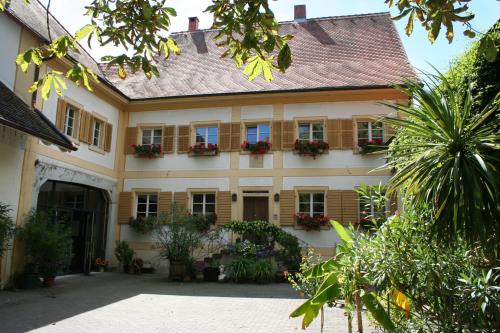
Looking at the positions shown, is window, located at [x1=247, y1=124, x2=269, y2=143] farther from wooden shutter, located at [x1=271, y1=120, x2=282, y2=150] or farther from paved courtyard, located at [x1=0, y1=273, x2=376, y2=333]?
paved courtyard, located at [x1=0, y1=273, x2=376, y2=333]

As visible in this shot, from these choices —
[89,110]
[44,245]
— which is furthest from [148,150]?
[44,245]

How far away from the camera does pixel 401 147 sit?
4809mm

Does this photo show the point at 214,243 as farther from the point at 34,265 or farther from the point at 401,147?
the point at 401,147

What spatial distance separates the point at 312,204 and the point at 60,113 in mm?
8542

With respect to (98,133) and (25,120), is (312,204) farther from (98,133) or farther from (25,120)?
(25,120)

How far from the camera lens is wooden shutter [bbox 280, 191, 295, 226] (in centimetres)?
1595

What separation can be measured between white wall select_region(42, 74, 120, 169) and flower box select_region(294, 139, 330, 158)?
265 inches

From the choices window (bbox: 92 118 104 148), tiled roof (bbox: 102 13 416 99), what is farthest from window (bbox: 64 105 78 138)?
tiled roof (bbox: 102 13 416 99)

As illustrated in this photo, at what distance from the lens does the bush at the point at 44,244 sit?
11.6m

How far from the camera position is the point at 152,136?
715 inches

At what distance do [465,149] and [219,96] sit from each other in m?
13.4

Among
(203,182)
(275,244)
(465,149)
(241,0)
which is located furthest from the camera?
(203,182)

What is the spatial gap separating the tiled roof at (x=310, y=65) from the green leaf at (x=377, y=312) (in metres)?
12.2

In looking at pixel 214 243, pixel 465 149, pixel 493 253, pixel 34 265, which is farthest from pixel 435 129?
pixel 214 243
